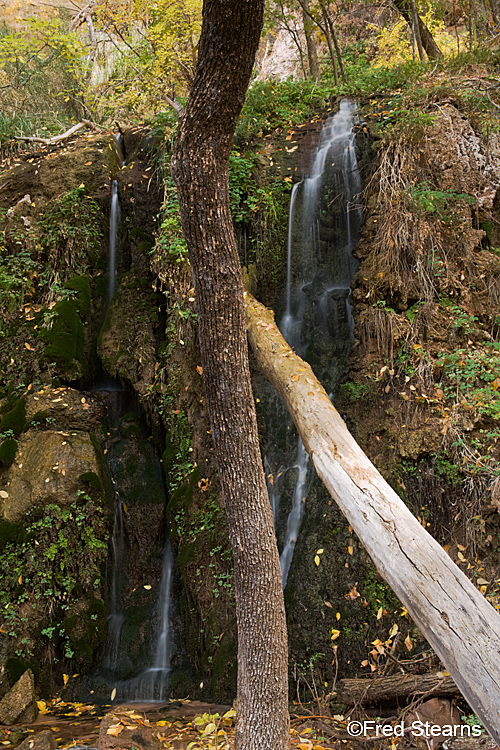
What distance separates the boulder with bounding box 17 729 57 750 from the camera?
3.53 meters

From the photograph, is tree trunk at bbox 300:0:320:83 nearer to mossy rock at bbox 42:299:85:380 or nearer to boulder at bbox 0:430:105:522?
mossy rock at bbox 42:299:85:380

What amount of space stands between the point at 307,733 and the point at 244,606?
1382 millimetres

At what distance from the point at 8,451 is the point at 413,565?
4.90m

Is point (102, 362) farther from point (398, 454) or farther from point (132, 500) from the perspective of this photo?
point (398, 454)

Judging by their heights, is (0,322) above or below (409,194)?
below

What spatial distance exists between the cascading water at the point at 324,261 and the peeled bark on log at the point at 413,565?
5.68 ft

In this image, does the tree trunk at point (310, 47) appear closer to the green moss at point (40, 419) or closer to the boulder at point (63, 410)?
the boulder at point (63, 410)

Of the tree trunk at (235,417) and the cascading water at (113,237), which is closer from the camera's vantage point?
the tree trunk at (235,417)

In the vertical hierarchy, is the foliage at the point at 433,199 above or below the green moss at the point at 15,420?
above

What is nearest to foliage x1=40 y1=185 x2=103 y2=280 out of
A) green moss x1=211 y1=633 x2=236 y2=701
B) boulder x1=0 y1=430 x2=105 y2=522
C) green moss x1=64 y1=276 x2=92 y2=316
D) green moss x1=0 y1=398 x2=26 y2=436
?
green moss x1=64 y1=276 x2=92 y2=316

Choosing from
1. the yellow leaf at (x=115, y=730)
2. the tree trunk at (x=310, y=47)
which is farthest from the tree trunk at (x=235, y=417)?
the tree trunk at (x=310, y=47)

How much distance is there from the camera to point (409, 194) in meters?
5.85

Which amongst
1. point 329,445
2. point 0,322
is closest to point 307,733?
point 329,445

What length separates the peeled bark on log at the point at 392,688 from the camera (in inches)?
136
